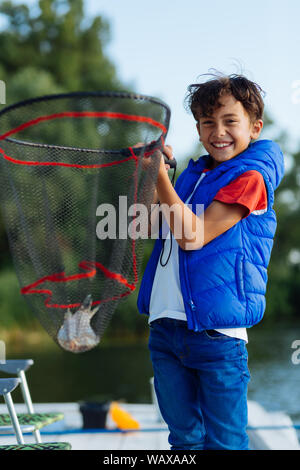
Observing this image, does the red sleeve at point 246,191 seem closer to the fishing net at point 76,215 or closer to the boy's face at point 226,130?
the boy's face at point 226,130

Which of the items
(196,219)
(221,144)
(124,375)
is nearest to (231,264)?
(196,219)

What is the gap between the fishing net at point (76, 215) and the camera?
2016 millimetres

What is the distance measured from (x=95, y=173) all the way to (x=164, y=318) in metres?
0.57

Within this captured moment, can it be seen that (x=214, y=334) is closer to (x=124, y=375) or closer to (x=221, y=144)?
(x=221, y=144)

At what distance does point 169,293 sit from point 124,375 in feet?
27.5

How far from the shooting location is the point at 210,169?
6.77ft

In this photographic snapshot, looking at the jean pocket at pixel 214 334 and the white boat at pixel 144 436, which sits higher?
the jean pocket at pixel 214 334

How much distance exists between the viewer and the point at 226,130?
1.93 meters

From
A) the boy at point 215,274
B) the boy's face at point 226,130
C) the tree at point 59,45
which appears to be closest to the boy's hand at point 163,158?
the boy at point 215,274

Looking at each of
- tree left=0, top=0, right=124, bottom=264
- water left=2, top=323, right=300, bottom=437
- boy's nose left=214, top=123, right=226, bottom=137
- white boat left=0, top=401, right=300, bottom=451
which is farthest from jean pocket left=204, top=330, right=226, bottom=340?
tree left=0, top=0, right=124, bottom=264

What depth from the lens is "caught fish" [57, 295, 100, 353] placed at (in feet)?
6.79

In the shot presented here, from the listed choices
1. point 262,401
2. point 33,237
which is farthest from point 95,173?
point 262,401

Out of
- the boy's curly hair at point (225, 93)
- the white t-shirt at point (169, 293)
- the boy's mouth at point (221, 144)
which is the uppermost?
the boy's curly hair at point (225, 93)
